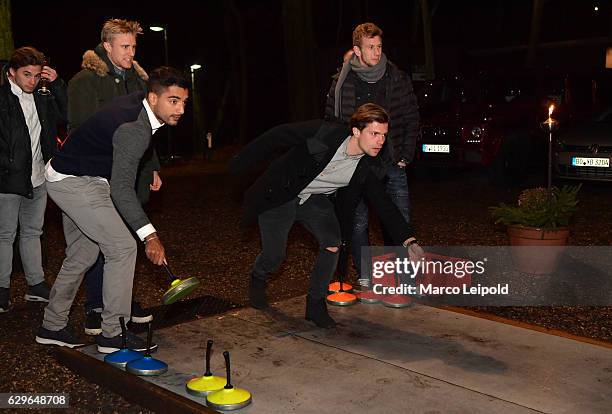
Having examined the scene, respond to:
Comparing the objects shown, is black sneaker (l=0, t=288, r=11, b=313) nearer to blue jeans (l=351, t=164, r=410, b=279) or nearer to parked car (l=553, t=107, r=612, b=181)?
blue jeans (l=351, t=164, r=410, b=279)

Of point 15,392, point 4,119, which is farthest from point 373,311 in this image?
point 4,119

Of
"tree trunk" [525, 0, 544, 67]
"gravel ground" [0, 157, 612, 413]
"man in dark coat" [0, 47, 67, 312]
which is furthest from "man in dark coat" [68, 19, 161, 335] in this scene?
"tree trunk" [525, 0, 544, 67]

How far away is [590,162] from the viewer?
13.2 m

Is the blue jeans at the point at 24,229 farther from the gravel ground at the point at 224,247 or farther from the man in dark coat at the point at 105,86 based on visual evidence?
the man in dark coat at the point at 105,86

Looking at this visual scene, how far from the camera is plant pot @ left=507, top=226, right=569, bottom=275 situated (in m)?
6.82

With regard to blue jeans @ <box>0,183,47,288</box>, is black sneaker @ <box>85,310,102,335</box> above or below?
below

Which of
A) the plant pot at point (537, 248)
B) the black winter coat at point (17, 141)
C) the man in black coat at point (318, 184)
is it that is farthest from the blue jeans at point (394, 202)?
the black winter coat at point (17, 141)

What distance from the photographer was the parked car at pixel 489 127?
47.0 ft

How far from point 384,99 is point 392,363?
2.37 metres

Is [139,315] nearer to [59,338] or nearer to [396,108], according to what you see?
[59,338]

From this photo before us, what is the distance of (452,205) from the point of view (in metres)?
12.3

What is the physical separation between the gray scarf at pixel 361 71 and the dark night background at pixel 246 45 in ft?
78.7

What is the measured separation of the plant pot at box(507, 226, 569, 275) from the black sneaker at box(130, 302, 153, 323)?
124 inches

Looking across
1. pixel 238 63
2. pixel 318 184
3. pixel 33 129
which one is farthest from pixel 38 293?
pixel 238 63
